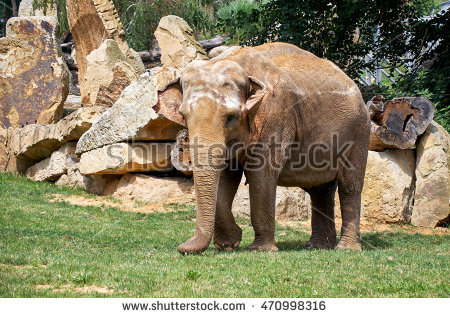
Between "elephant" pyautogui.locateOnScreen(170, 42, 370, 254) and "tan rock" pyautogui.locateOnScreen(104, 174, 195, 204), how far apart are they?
4455 millimetres

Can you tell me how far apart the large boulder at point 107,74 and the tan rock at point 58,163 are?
146 centimetres

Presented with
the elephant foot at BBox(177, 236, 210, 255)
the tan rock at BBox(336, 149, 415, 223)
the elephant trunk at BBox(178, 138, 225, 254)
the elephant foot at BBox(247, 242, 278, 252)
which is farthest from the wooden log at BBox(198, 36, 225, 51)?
the elephant foot at BBox(177, 236, 210, 255)

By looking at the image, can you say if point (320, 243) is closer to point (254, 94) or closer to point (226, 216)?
point (226, 216)

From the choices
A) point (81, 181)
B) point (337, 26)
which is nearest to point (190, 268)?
point (81, 181)

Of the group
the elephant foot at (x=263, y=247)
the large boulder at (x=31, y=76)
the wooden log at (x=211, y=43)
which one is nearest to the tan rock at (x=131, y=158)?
the large boulder at (x=31, y=76)

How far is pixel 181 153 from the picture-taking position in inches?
527

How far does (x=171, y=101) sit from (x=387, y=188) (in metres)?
5.95

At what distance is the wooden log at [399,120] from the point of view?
12148 millimetres

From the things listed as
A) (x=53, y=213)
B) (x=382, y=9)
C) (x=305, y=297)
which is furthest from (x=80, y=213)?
(x=382, y=9)

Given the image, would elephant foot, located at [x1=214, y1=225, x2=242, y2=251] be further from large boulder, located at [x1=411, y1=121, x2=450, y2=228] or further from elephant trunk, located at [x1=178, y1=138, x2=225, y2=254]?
large boulder, located at [x1=411, y1=121, x2=450, y2=228]

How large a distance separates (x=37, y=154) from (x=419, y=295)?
12641 millimetres

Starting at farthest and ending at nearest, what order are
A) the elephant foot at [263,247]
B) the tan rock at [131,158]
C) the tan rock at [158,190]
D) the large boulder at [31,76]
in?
the large boulder at [31,76], the tan rock at [158,190], the tan rock at [131,158], the elephant foot at [263,247]

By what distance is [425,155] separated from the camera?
12414mm

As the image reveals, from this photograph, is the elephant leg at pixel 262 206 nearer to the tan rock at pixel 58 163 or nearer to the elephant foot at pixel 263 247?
the elephant foot at pixel 263 247
